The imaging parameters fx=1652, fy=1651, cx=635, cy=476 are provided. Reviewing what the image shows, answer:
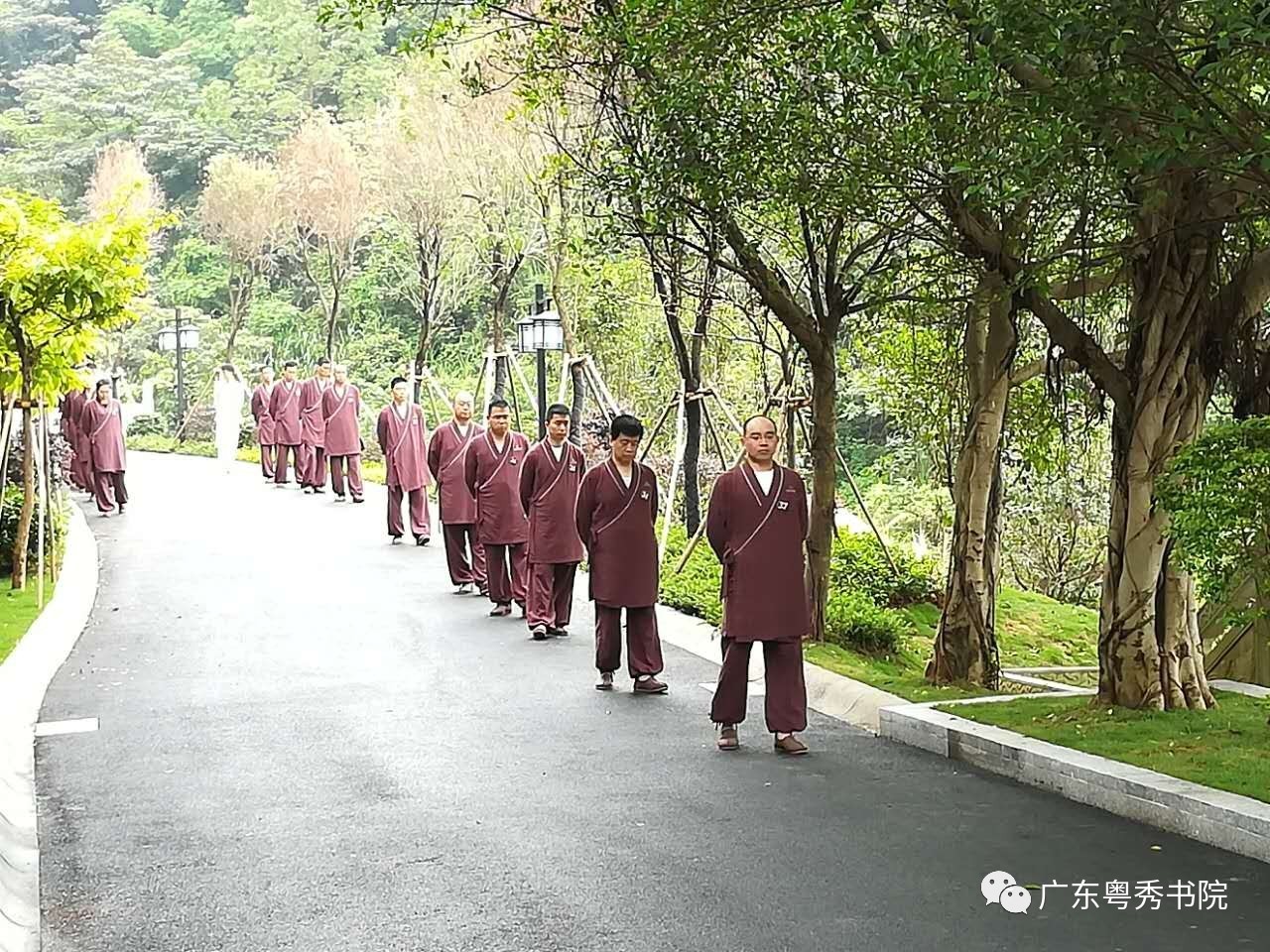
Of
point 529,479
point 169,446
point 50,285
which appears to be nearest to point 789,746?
point 529,479

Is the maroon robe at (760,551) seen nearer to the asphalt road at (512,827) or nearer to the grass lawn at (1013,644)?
the asphalt road at (512,827)

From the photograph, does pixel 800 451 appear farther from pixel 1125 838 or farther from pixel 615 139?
pixel 1125 838

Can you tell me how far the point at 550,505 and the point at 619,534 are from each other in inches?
83.8

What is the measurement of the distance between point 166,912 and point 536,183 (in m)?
17.4

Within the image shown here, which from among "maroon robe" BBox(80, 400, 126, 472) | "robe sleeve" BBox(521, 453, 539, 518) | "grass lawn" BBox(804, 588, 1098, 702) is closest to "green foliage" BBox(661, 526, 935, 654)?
"grass lawn" BBox(804, 588, 1098, 702)

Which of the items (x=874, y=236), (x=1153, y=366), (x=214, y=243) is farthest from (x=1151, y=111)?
(x=214, y=243)

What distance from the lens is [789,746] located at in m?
8.79

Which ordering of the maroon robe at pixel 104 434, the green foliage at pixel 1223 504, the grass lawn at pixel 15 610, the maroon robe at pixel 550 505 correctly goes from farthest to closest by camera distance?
1. the maroon robe at pixel 104 434
2. the maroon robe at pixel 550 505
3. the grass lawn at pixel 15 610
4. the green foliage at pixel 1223 504

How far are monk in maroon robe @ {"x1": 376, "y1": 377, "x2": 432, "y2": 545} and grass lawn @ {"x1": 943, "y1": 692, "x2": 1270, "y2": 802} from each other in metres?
10.5

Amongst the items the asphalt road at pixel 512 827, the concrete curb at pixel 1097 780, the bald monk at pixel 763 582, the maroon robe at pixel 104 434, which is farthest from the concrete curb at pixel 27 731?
the concrete curb at pixel 1097 780

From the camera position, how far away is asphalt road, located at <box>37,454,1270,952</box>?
18.7 ft

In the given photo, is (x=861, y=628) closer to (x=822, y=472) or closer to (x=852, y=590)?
(x=822, y=472)

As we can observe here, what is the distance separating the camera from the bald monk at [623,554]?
35.3 ft

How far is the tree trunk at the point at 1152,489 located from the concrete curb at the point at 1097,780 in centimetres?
114
